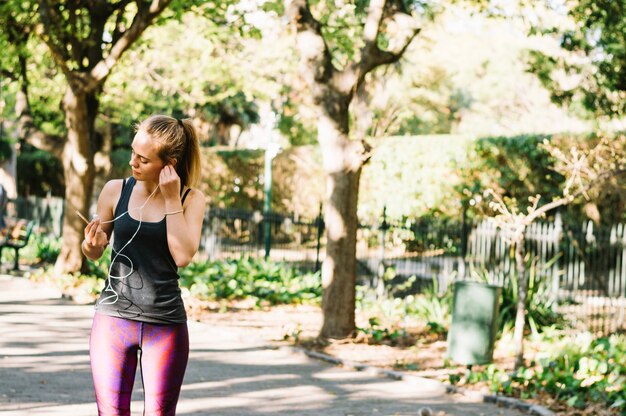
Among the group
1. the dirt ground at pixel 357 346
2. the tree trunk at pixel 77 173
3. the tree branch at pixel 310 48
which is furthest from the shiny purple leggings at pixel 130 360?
the tree trunk at pixel 77 173

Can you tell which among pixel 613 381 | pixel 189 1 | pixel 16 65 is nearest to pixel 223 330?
pixel 613 381

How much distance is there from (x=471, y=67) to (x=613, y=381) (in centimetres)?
3985

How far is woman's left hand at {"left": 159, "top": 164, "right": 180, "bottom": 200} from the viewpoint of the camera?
3.37m

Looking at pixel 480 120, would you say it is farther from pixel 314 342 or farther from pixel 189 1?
pixel 314 342

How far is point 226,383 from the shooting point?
7.87 metres

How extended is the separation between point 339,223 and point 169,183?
675 cm

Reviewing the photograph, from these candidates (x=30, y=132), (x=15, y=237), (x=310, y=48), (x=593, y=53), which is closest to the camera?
(x=310, y=48)

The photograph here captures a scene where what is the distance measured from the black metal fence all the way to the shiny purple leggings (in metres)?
7.19

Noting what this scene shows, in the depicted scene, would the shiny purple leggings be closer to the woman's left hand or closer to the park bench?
the woman's left hand

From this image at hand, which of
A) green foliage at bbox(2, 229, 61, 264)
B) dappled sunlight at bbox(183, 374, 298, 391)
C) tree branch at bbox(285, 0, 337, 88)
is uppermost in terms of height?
tree branch at bbox(285, 0, 337, 88)

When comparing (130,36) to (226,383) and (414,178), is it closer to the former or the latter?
(226,383)

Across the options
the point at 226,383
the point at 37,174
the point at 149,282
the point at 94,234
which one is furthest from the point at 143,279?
the point at 37,174

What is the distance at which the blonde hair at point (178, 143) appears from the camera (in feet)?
11.2

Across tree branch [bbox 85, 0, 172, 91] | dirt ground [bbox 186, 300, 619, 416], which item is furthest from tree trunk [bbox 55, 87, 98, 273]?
dirt ground [bbox 186, 300, 619, 416]
